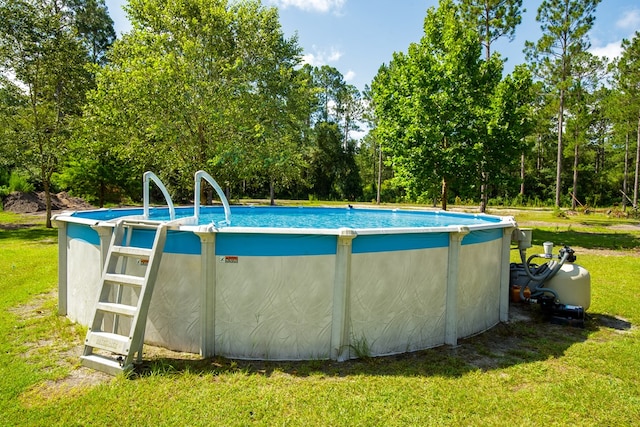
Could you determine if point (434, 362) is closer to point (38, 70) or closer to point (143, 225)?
point (143, 225)

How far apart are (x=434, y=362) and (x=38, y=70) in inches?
681

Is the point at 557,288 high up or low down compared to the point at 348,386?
up

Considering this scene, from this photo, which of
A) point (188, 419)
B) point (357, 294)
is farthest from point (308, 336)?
point (188, 419)

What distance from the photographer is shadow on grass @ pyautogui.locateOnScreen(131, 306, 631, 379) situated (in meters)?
3.66

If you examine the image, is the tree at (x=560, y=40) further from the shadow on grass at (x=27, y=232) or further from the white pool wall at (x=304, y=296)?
the shadow on grass at (x=27, y=232)

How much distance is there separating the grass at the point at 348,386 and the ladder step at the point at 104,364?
0.24 ft

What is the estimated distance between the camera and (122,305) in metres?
3.68

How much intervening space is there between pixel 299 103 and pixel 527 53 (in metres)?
17.6

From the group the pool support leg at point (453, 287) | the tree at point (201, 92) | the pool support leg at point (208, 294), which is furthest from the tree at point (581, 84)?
the pool support leg at point (208, 294)

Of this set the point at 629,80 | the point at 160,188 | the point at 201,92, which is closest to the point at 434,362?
the point at 160,188

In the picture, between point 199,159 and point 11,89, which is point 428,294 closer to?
point 199,159

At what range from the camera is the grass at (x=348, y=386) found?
2.93m

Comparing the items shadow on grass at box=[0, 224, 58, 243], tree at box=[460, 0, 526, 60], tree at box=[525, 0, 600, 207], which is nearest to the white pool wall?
shadow on grass at box=[0, 224, 58, 243]

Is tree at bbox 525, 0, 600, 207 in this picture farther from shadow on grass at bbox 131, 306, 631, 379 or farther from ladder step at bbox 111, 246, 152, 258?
ladder step at bbox 111, 246, 152, 258
